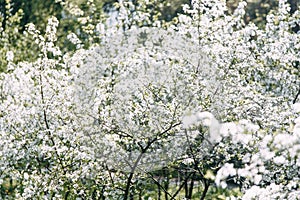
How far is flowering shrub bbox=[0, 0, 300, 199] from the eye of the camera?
5922 mm

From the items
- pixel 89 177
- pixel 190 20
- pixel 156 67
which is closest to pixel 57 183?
pixel 89 177

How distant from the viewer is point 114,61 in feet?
21.5

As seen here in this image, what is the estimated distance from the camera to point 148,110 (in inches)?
235

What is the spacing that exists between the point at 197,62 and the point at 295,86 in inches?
69.8

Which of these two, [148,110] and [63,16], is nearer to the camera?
[148,110]

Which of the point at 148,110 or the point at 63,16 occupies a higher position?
the point at 63,16

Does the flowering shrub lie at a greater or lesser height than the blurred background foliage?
lesser

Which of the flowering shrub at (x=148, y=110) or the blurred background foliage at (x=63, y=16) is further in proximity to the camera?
the blurred background foliage at (x=63, y=16)

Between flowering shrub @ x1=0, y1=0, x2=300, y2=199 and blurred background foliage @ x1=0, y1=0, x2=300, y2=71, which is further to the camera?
blurred background foliage @ x1=0, y1=0, x2=300, y2=71

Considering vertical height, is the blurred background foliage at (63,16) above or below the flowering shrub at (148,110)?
above

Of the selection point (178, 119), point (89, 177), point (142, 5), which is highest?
point (142, 5)

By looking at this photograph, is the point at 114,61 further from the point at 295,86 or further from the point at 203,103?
the point at 295,86

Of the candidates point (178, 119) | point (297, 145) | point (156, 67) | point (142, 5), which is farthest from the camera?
point (142, 5)

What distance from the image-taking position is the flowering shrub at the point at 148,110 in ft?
19.4
